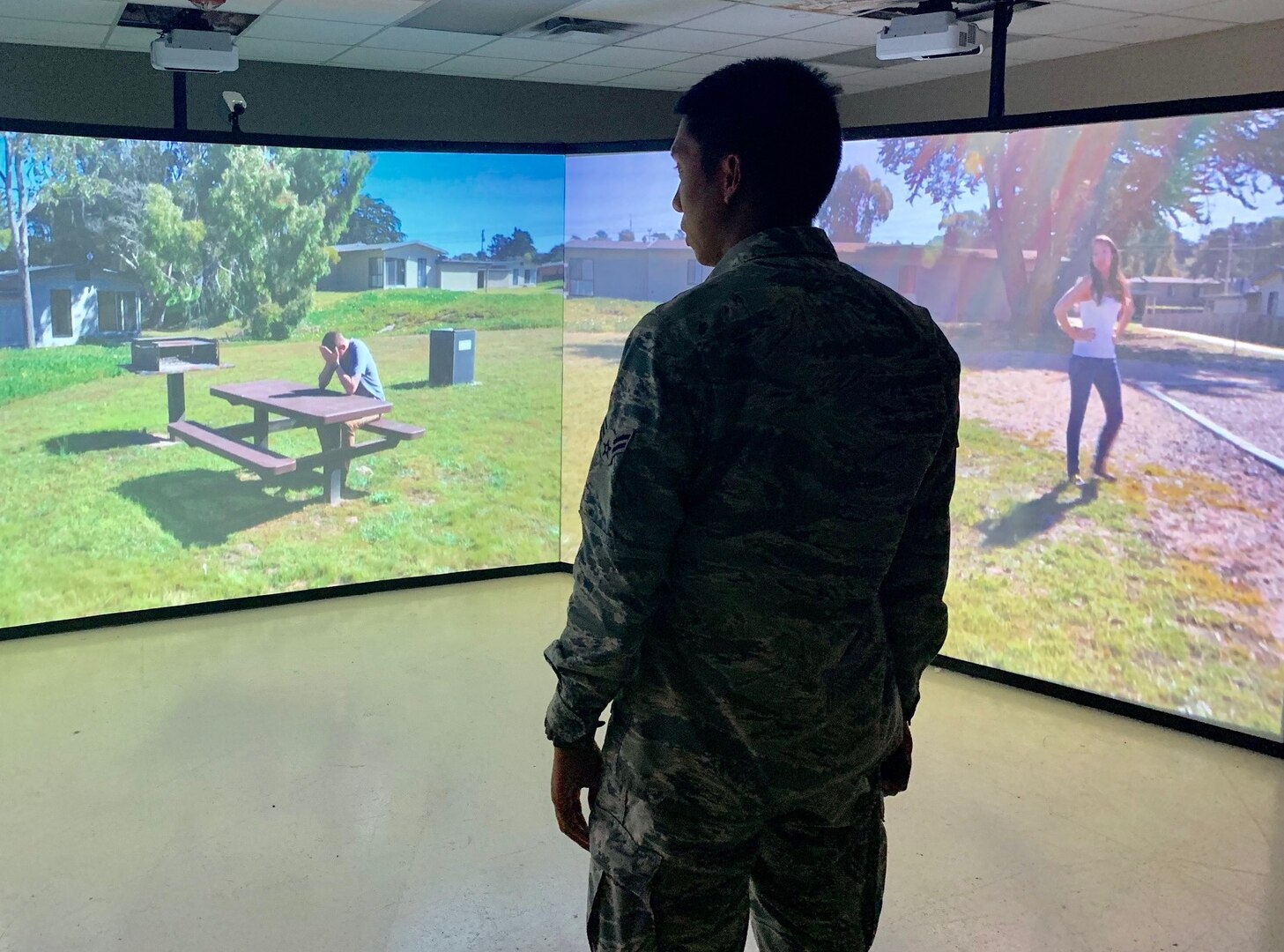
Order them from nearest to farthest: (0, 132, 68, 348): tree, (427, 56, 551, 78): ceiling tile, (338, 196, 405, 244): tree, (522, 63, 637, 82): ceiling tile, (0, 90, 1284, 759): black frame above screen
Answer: (0, 90, 1284, 759): black frame above screen
(0, 132, 68, 348): tree
(338, 196, 405, 244): tree
(427, 56, 551, 78): ceiling tile
(522, 63, 637, 82): ceiling tile

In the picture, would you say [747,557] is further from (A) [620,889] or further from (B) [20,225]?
(B) [20,225]

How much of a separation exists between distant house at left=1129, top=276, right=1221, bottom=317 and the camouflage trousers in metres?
2.89

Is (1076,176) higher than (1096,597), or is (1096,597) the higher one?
(1076,176)

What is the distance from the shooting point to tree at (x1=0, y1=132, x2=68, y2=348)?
4199 millimetres

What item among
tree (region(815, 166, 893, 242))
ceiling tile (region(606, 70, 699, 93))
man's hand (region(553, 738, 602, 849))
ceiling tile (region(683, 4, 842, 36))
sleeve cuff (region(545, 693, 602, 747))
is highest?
ceiling tile (region(606, 70, 699, 93))

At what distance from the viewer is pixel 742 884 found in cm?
138

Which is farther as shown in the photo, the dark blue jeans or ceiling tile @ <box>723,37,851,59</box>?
ceiling tile @ <box>723,37,851,59</box>

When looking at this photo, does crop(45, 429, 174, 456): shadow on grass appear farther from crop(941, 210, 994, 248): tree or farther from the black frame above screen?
crop(941, 210, 994, 248): tree

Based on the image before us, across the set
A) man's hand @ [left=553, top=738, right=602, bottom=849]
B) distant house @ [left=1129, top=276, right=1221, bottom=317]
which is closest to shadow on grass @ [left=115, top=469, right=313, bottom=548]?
distant house @ [left=1129, top=276, right=1221, bottom=317]

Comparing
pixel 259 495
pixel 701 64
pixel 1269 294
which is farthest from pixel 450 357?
pixel 1269 294

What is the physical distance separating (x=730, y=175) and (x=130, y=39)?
4.29 meters

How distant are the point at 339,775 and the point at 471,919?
0.90 m

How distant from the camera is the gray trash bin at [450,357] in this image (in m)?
5.13

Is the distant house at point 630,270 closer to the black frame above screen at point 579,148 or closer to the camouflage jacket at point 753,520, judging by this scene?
the black frame above screen at point 579,148
